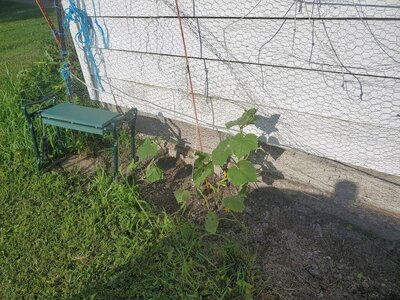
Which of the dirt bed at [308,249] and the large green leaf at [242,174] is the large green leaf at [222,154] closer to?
the large green leaf at [242,174]

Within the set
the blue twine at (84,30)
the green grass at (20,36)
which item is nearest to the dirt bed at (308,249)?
the blue twine at (84,30)

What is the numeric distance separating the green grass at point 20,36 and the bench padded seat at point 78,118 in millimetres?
1989

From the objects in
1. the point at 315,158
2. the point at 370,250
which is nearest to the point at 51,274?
the point at 315,158

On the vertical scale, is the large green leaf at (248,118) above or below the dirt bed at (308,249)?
above

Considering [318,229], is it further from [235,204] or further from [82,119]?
[82,119]

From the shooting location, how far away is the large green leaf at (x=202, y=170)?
2.42 metres

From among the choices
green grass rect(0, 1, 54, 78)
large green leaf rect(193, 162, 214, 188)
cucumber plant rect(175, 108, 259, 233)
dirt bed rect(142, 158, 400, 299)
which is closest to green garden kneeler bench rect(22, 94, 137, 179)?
dirt bed rect(142, 158, 400, 299)

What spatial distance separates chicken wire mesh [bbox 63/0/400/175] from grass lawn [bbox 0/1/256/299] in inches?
38.1

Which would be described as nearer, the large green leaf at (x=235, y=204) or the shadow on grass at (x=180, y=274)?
the shadow on grass at (x=180, y=274)

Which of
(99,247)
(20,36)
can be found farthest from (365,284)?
(20,36)

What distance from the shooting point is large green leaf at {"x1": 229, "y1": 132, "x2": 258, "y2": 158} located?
2.16 meters

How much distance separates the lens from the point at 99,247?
2350 millimetres

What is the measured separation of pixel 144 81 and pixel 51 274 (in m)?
1.76

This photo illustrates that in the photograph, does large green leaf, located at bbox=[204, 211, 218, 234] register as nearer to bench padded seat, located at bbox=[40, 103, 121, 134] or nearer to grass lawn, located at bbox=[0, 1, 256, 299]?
grass lawn, located at bbox=[0, 1, 256, 299]
